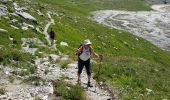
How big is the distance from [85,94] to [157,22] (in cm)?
9990

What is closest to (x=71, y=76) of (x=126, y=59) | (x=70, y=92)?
(x=70, y=92)

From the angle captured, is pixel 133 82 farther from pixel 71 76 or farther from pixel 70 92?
pixel 70 92

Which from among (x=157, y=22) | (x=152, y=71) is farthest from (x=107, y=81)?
(x=157, y=22)

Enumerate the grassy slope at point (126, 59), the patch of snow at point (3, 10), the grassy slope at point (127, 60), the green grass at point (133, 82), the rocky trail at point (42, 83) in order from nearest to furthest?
the rocky trail at point (42, 83), the green grass at point (133, 82), the grassy slope at point (127, 60), the grassy slope at point (126, 59), the patch of snow at point (3, 10)

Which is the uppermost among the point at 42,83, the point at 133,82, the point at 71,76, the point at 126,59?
the point at 42,83

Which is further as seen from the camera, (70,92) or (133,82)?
(133,82)

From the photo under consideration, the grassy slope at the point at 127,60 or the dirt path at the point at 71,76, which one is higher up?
the dirt path at the point at 71,76

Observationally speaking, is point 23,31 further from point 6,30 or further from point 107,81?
point 107,81

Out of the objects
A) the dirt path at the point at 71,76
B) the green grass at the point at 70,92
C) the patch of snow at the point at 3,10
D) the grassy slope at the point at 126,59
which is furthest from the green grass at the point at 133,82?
the patch of snow at the point at 3,10

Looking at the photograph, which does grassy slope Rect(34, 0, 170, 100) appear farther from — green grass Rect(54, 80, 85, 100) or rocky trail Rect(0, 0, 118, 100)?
green grass Rect(54, 80, 85, 100)

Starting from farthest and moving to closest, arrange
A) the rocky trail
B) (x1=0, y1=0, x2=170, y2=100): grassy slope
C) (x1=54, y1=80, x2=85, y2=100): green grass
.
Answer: (x1=0, y1=0, x2=170, y2=100): grassy slope, the rocky trail, (x1=54, y1=80, x2=85, y2=100): green grass

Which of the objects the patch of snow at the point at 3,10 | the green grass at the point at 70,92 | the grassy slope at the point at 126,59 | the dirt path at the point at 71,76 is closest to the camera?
the green grass at the point at 70,92

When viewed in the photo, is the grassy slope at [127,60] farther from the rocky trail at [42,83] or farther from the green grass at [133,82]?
the rocky trail at [42,83]

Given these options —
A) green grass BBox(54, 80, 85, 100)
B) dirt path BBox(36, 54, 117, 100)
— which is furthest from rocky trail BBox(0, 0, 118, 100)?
green grass BBox(54, 80, 85, 100)
